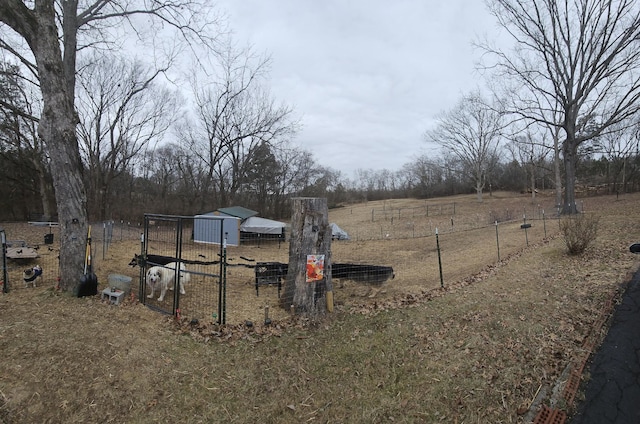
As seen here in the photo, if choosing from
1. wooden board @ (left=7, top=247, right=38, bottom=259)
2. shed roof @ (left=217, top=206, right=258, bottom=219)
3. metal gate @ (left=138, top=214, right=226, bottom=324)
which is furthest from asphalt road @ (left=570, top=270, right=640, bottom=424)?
shed roof @ (left=217, top=206, right=258, bottom=219)

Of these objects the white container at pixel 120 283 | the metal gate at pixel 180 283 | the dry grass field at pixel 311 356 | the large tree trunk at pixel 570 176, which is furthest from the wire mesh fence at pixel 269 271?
the large tree trunk at pixel 570 176

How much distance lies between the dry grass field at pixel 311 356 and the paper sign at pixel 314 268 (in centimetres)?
71

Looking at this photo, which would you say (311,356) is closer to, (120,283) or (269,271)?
(269,271)

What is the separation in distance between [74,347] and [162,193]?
38418 millimetres

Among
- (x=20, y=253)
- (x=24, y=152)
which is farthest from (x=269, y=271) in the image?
(x=24, y=152)

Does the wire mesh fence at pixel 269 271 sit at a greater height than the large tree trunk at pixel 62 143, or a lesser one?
lesser

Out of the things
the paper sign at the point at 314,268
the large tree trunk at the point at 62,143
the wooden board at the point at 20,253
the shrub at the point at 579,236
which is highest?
the large tree trunk at the point at 62,143

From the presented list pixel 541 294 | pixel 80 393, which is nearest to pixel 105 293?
pixel 80 393

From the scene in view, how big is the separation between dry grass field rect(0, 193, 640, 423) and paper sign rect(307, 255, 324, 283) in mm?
713

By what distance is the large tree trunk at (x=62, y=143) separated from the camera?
5.76m

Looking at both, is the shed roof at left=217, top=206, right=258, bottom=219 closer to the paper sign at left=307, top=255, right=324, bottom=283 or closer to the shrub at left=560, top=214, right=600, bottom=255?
the paper sign at left=307, top=255, right=324, bottom=283

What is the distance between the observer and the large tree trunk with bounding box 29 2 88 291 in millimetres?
5762

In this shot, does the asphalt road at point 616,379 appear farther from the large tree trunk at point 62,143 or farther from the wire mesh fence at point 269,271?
the large tree trunk at point 62,143

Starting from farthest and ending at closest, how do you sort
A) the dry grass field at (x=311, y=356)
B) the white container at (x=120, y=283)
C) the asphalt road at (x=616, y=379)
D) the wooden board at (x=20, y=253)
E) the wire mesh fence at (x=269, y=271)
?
the wooden board at (x=20, y=253), the wire mesh fence at (x=269, y=271), the white container at (x=120, y=283), the dry grass field at (x=311, y=356), the asphalt road at (x=616, y=379)
